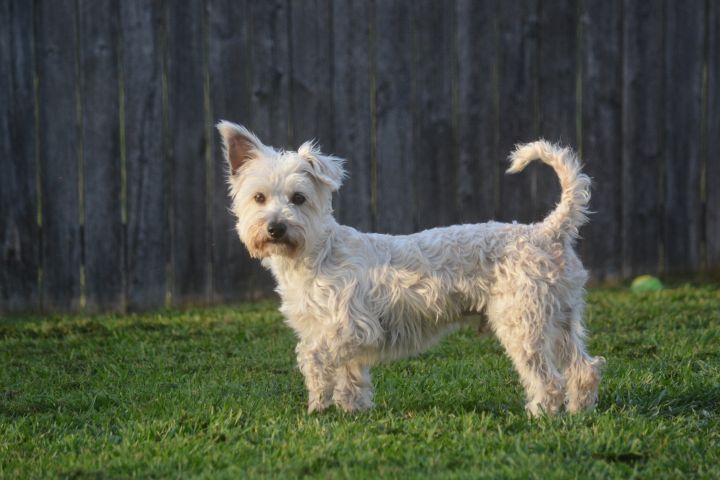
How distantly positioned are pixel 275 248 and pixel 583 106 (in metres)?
5.02

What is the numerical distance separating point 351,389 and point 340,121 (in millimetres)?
4080

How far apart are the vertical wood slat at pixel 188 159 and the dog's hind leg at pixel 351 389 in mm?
3640

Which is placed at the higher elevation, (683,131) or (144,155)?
(683,131)

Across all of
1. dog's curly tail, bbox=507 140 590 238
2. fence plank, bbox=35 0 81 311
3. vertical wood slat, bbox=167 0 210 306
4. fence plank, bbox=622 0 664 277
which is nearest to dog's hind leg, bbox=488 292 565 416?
dog's curly tail, bbox=507 140 590 238

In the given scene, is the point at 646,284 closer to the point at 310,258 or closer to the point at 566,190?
the point at 566,190

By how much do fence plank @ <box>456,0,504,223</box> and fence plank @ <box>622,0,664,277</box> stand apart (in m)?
1.28

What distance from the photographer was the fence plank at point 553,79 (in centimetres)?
926

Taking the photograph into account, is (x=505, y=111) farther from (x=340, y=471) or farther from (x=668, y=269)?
(x=340, y=471)

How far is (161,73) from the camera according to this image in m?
8.43

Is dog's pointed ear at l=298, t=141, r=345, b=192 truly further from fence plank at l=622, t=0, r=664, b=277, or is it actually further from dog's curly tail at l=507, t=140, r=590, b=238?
fence plank at l=622, t=0, r=664, b=277

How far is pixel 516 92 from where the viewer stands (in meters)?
9.21

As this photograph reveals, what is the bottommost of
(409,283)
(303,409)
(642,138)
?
(303,409)

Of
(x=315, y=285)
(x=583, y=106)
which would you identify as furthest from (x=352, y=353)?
(x=583, y=106)

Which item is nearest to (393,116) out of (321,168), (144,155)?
(144,155)
